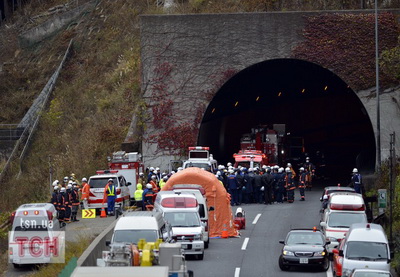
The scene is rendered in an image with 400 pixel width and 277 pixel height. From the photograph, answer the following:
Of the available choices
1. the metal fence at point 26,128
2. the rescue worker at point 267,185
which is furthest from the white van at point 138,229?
the metal fence at point 26,128

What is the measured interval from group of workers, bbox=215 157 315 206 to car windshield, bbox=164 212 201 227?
37.8ft

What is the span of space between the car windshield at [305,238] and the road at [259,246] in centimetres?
87

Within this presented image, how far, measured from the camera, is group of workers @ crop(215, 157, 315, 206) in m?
43.5

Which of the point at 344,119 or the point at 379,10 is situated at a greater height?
the point at 379,10

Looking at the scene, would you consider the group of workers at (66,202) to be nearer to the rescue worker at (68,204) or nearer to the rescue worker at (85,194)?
the rescue worker at (68,204)

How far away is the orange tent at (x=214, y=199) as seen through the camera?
1373 inches

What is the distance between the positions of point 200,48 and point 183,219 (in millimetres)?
21955

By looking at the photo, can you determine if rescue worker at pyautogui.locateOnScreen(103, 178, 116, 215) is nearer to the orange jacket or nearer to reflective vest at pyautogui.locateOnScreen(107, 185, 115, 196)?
reflective vest at pyautogui.locateOnScreen(107, 185, 115, 196)

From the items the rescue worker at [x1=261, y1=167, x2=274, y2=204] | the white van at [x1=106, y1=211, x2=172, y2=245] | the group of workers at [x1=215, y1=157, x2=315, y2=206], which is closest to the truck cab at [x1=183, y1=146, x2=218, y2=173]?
the group of workers at [x1=215, y1=157, x2=315, y2=206]

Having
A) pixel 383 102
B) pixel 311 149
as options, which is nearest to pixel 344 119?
pixel 311 149

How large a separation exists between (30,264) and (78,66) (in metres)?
40.2

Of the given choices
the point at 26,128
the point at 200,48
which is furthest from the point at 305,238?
the point at 26,128

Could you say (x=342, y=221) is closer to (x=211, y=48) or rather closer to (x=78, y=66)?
(x=211, y=48)

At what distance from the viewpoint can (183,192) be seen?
33.2 meters
